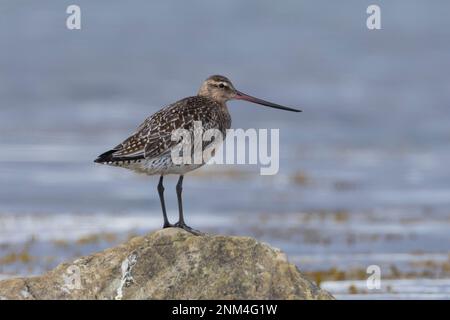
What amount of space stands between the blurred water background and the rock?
3510 mm

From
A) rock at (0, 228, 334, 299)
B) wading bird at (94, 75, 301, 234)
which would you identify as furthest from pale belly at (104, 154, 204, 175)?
rock at (0, 228, 334, 299)

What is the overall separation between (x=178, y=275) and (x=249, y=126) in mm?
15349

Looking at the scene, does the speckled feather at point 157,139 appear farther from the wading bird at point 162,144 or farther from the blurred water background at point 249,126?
the blurred water background at point 249,126

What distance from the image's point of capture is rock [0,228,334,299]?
7.92m

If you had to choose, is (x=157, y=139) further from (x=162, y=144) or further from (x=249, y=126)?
(x=249, y=126)

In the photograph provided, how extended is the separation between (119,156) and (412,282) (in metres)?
3.92

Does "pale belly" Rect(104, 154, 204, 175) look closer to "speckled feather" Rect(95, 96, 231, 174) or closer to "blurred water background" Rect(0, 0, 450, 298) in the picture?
"speckled feather" Rect(95, 96, 231, 174)

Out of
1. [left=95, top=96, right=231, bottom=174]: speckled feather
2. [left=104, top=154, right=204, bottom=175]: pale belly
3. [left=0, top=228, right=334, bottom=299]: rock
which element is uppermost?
[left=95, top=96, right=231, bottom=174]: speckled feather

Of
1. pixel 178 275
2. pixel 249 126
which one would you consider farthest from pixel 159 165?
pixel 249 126

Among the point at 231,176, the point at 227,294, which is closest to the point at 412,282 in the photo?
the point at 227,294

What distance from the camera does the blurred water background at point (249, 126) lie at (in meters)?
14.0

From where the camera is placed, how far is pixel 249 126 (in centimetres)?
2325

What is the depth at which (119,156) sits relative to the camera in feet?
31.1
